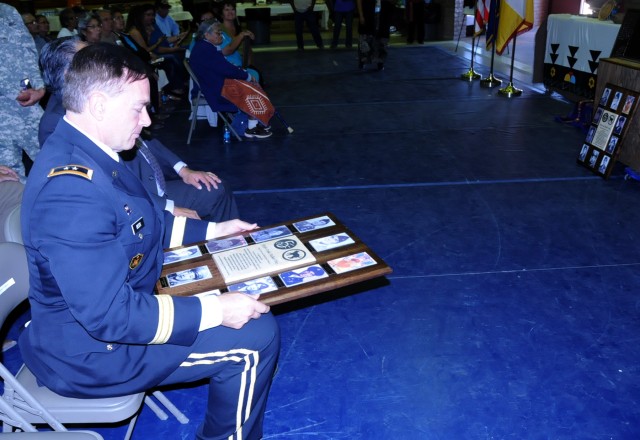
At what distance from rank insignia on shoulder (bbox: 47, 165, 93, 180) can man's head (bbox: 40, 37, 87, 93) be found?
107 cm

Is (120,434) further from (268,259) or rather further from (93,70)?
(93,70)

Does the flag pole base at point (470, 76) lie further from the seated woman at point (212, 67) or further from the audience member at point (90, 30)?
the audience member at point (90, 30)

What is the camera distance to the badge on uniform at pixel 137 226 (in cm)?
157

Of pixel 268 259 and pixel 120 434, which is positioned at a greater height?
pixel 268 259

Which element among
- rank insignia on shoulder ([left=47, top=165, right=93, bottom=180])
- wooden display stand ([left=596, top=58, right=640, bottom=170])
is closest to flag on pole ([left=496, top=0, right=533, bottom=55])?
wooden display stand ([left=596, top=58, right=640, bottom=170])

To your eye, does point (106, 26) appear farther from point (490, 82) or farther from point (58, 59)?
point (490, 82)

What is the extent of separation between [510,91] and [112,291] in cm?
712

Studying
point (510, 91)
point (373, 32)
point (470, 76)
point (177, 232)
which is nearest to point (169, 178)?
point (177, 232)

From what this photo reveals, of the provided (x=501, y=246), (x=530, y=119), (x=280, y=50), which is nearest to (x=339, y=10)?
(x=280, y=50)

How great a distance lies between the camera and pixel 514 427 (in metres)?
2.19

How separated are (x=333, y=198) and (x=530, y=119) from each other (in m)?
3.12

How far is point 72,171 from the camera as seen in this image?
4.73 ft

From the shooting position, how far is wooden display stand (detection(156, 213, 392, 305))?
1727mm

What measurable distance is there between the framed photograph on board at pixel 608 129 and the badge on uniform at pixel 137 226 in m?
3.95
